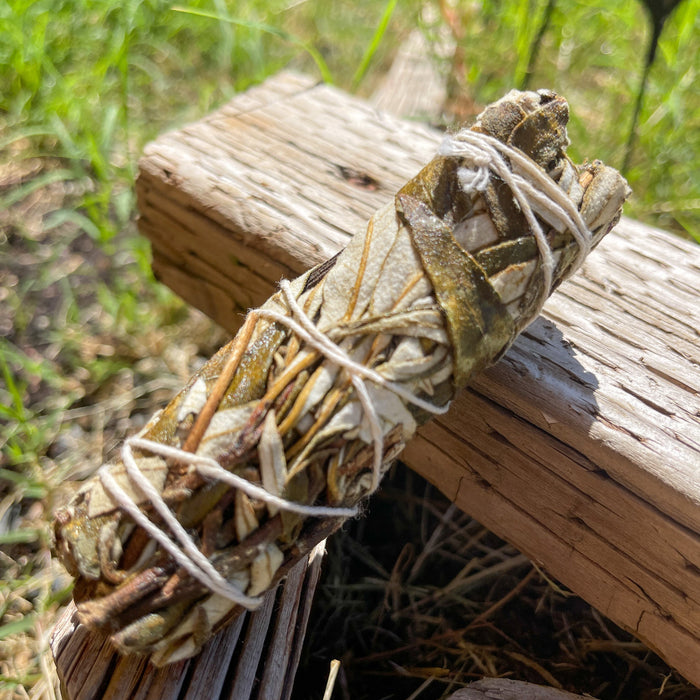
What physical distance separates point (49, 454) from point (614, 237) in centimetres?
136

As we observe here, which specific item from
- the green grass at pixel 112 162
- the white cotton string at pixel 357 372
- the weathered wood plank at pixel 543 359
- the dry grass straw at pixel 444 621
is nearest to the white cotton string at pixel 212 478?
the white cotton string at pixel 357 372

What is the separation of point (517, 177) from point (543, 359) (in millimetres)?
347

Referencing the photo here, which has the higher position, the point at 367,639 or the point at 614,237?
the point at 614,237

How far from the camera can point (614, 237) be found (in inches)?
54.9

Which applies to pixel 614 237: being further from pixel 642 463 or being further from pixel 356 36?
pixel 356 36

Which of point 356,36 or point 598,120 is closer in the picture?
point 598,120

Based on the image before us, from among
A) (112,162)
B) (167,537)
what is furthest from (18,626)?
(112,162)

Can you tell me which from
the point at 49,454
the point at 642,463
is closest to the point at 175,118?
the point at 49,454

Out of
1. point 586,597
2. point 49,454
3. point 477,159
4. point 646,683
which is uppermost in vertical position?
point 477,159

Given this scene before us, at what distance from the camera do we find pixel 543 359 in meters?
1.09

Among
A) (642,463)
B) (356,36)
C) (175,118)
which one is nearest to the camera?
(642,463)

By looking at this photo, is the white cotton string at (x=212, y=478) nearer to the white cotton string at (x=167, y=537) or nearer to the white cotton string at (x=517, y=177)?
the white cotton string at (x=167, y=537)

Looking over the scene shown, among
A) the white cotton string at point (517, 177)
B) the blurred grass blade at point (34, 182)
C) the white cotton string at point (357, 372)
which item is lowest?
the blurred grass blade at point (34, 182)

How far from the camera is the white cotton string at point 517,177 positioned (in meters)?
0.85
